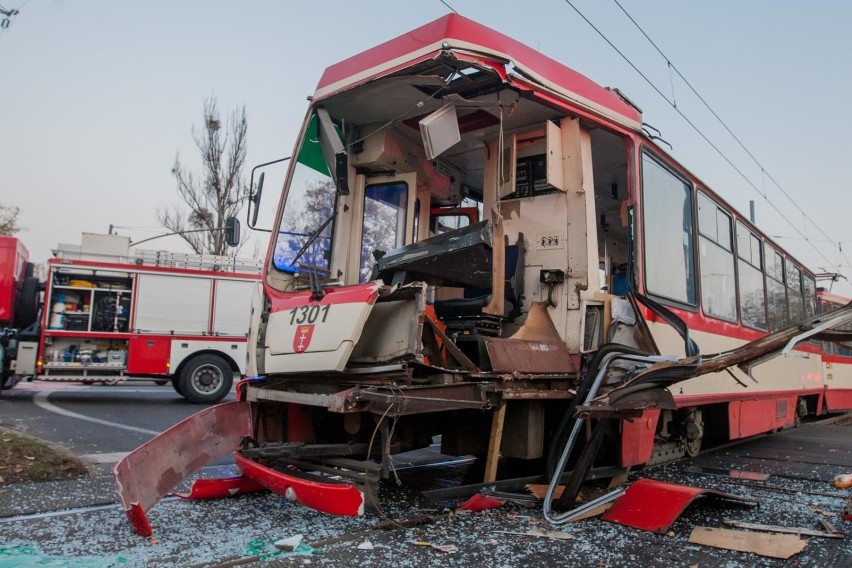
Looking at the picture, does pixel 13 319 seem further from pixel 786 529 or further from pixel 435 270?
pixel 786 529

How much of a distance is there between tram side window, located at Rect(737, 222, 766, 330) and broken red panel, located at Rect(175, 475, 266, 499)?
5.69 meters

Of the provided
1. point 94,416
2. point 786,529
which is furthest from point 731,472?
point 94,416

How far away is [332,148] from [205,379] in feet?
29.7

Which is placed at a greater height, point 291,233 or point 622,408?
point 291,233

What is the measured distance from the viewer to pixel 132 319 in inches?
484

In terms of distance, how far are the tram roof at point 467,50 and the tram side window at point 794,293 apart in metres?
5.81

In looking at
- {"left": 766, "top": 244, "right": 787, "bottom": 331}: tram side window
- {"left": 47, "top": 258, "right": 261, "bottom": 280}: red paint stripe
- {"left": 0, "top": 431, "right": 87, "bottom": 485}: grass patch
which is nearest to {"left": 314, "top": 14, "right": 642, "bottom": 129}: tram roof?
{"left": 0, "top": 431, "right": 87, "bottom": 485}: grass patch

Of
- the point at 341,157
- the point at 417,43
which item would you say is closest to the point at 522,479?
the point at 341,157

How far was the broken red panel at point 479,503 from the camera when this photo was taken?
157 inches

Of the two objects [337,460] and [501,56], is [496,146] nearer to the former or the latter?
[501,56]

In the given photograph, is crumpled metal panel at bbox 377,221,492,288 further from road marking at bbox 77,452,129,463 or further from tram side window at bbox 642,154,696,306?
road marking at bbox 77,452,129,463

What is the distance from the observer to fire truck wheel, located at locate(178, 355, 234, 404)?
12359 mm

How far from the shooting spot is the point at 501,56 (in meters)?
4.12

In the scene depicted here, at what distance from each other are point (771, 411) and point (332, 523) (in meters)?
6.47
